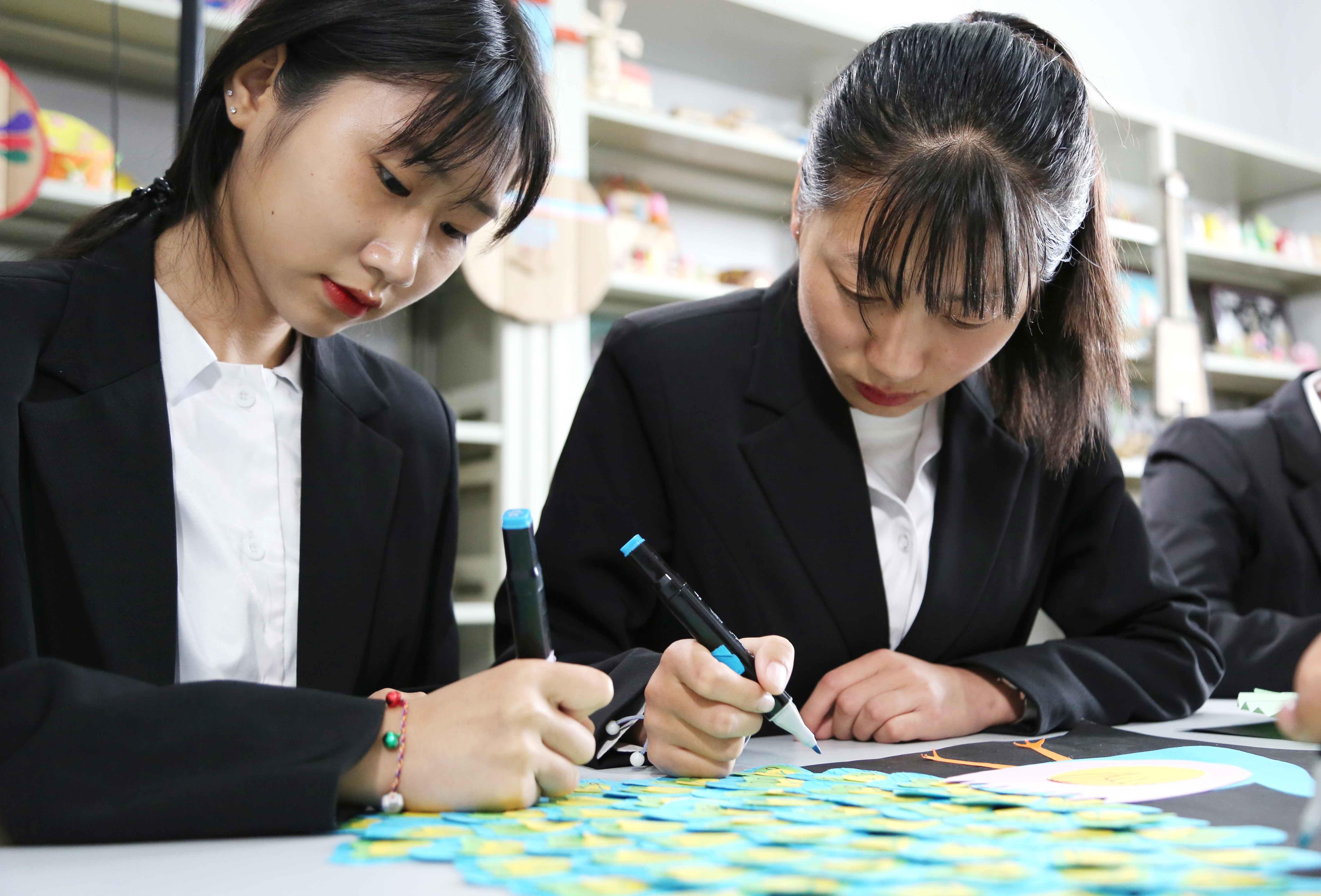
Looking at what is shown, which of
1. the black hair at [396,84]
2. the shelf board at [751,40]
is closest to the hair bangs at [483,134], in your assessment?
the black hair at [396,84]

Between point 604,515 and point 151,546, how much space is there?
1.34 feet

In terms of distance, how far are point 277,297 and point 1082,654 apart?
83 cm

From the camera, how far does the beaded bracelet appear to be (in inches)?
24.3

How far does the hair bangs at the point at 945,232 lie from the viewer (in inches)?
34.8

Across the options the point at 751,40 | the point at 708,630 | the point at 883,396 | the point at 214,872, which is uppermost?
the point at 751,40

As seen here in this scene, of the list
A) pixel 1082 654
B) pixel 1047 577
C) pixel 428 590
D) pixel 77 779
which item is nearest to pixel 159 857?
pixel 77 779

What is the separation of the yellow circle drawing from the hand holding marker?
0.34 m

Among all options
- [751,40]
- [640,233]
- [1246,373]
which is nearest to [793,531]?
[640,233]

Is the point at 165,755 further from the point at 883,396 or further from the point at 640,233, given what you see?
the point at 640,233

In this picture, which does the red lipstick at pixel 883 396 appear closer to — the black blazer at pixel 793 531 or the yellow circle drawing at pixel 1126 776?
the black blazer at pixel 793 531

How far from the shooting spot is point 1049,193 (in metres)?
0.96

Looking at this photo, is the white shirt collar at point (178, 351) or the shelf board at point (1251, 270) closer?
the white shirt collar at point (178, 351)

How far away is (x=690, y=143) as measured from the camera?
2.64 m

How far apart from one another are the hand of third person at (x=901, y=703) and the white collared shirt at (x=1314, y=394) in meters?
1.01
